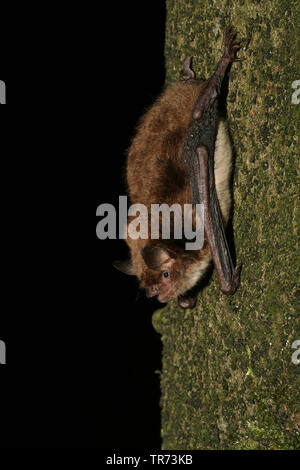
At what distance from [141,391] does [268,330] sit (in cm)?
264

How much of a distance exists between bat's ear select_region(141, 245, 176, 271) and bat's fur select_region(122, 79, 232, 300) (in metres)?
0.03

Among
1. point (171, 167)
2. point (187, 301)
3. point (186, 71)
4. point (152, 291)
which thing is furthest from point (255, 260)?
point (186, 71)

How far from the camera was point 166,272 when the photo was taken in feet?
12.5

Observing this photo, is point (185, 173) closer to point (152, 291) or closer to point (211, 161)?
point (211, 161)

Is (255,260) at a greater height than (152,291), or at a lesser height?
greater

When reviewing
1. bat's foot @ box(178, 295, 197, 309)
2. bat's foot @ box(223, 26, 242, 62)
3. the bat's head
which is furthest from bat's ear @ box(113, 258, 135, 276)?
bat's foot @ box(223, 26, 242, 62)


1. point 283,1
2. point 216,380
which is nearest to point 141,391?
point 216,380

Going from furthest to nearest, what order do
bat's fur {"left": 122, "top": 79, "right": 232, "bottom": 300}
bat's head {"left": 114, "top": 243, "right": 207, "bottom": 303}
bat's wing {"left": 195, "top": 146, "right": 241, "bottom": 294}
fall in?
bat's head {"left": 114, "top": 243, "right": 207, "bottom": 303}, bat's fur {"left": 122, "top": 79, "right": 232, "bottom": 300}, bat's wing {"left": 195, "top": 146, "right": 241, "bottom": 294}

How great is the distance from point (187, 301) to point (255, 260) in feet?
3.41

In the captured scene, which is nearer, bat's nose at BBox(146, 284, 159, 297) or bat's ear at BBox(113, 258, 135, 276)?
bat's nose at BBox(146, 284, 159, 297)

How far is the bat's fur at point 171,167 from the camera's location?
352cm

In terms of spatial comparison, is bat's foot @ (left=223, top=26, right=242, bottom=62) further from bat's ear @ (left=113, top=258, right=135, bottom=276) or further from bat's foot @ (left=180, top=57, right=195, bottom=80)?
bat's ear @ (left=113, top=258, right=135, bottom=276)

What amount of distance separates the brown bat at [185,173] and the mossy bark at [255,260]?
0.34 ft

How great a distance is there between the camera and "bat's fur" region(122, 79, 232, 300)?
3518 mm
